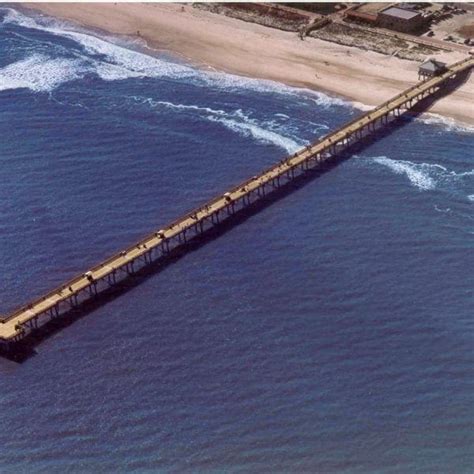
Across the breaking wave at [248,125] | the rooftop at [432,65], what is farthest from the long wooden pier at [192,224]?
the breaking wave at [248,125]

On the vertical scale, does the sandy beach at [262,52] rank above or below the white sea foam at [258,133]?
above

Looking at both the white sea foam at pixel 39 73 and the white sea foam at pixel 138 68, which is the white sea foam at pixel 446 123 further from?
the white sea foam at pixel 39 73

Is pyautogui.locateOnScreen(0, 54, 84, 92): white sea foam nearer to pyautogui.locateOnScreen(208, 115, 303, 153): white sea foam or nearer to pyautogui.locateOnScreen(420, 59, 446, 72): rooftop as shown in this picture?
pyautogui.locateOnScreen(208, 115, 303, 153): white sea foam

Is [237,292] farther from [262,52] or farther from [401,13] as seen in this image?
[401,13]

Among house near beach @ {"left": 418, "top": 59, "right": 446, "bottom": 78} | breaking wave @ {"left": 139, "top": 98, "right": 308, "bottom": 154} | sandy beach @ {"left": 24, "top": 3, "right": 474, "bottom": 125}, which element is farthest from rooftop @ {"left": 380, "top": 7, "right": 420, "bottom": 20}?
breaking wave @ {"left": 139, "top": 98, "right": 308, "bottom": 154}

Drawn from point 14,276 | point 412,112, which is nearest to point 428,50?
point 412,112
